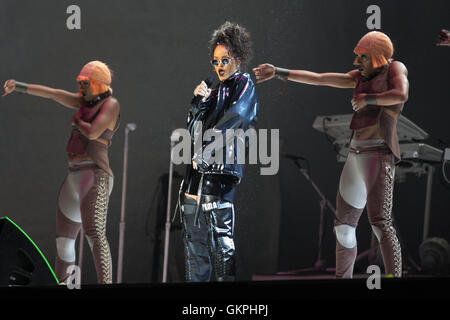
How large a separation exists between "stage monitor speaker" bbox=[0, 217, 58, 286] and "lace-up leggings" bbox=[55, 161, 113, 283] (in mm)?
675

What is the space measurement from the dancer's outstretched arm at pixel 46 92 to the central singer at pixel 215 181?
72cm

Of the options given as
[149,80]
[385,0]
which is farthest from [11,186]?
[385,0]

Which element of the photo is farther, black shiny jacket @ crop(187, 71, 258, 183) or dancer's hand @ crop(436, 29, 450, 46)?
dancer's hand @ crop(436, 29, 450, 46)

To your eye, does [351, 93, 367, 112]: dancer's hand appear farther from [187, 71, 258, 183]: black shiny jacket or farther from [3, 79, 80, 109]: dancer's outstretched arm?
[3, 79, 80, 109]: dancer's outstretched arm

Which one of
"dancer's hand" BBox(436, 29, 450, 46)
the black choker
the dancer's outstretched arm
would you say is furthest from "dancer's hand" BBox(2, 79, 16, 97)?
"dancer's hand" BBox(436, 29, 450, 46)

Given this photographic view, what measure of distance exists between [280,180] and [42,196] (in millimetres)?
1457

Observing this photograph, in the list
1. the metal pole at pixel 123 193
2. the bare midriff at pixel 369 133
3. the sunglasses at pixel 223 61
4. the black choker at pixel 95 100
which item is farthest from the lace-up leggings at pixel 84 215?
the bare midriff at pixel 369 133

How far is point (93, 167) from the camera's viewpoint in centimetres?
322

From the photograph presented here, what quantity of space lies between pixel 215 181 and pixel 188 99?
0.77 meters

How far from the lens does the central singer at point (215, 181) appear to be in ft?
9.75

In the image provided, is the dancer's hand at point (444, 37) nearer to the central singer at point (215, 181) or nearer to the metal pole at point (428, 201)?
the metal pole at point (428, 201)

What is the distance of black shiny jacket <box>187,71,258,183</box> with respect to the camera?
301 centimetres

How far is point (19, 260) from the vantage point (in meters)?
2.43
